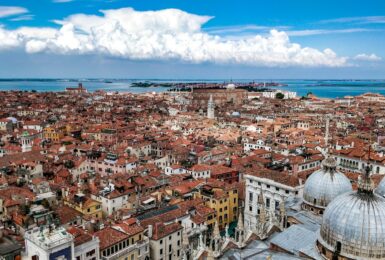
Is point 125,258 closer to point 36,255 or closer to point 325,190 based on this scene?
point 36,255

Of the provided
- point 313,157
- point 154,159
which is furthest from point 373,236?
point 154,159

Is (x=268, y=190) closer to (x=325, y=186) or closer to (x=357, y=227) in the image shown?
(x=325, y=186)

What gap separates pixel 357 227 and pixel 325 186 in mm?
6427

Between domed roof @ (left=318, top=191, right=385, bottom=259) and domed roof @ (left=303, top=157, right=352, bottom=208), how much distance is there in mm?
5341

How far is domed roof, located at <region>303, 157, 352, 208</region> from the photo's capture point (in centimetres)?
2069

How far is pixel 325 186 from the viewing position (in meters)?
20.8

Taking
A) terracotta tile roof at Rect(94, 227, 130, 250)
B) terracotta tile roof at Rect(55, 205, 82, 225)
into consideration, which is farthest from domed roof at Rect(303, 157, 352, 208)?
terracotta tile roof at Rect(55, 205, 82, 225)

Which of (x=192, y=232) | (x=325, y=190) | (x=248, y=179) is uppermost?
(x=325, y=190)

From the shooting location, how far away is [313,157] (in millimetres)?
44062

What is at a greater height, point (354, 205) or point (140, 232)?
point (354, 205)

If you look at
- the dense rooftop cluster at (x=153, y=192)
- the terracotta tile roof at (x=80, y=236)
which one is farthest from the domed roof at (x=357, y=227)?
the terracotta tile roof at (x=80, y=236)

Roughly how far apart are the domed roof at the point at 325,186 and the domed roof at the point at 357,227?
5.34m

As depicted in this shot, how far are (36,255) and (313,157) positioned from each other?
33.2m

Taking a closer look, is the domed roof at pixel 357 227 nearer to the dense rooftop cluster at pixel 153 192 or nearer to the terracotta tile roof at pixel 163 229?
the dense rooftop cluster at pixel 153 192
